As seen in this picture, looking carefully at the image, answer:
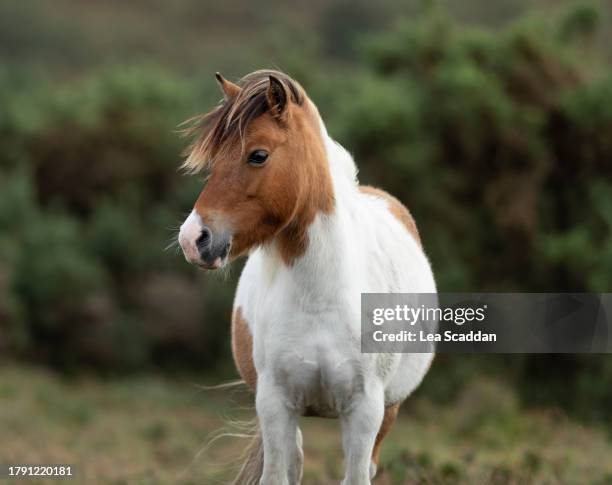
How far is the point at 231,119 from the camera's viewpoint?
4688 millimetres

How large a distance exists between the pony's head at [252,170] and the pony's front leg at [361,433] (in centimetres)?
96

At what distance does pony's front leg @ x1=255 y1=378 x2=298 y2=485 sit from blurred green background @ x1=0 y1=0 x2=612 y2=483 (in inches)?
363

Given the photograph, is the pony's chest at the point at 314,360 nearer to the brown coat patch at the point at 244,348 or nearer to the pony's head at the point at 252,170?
the pony's head at the point at 252,170

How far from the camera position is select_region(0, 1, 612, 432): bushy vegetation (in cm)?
1811

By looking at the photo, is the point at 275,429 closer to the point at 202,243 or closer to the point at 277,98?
the point at 202,243

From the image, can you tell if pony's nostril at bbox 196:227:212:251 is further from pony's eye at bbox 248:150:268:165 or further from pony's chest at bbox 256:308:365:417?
pony's chest at bbox 256:308:365:417

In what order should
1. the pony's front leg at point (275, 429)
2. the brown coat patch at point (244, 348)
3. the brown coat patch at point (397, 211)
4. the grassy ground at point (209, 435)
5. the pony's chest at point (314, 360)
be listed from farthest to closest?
the grassy ground at point (209, 435) → the brown coat patch at point (397, 211) → the brown coat patch at point (244, 348) → the pony's front leg at point (275, 429) → the pony's chest at point (314, 360)

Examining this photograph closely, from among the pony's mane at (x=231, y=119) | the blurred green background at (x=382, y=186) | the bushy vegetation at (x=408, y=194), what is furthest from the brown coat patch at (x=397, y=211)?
the bushy vegetation at (x=408, y=194)

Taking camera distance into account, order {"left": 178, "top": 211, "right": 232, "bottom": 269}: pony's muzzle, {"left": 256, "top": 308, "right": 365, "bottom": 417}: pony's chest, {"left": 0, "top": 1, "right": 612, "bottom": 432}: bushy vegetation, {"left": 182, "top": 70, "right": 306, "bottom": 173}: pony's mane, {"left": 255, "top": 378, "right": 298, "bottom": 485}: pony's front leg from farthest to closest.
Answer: {"left": 0, "top": 1, "right": 612, "bottom": 432}: bushy vegetation, {"left": 255, "top": 378, "right": 298, "bottom": 485}: pony's front leg, {"left": 256, "top": 308, "right": 365, "bottom": 417}: pony's chest, {"left": 182, "top": 70, "right": 306, "bottom": 173}: pony's mane, {"left": 178, "top": 211, "right": 232, "bottom": 269}: pony's muzzle

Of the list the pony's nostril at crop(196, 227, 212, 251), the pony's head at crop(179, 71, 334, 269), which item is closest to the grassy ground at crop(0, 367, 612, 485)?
the pony's head at crop(179, 71, 334, 269)

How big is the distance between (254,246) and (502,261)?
14485 mm

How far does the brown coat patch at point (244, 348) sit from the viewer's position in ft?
18.4

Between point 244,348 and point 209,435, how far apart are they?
1611mm

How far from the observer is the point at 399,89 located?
19797 mm
